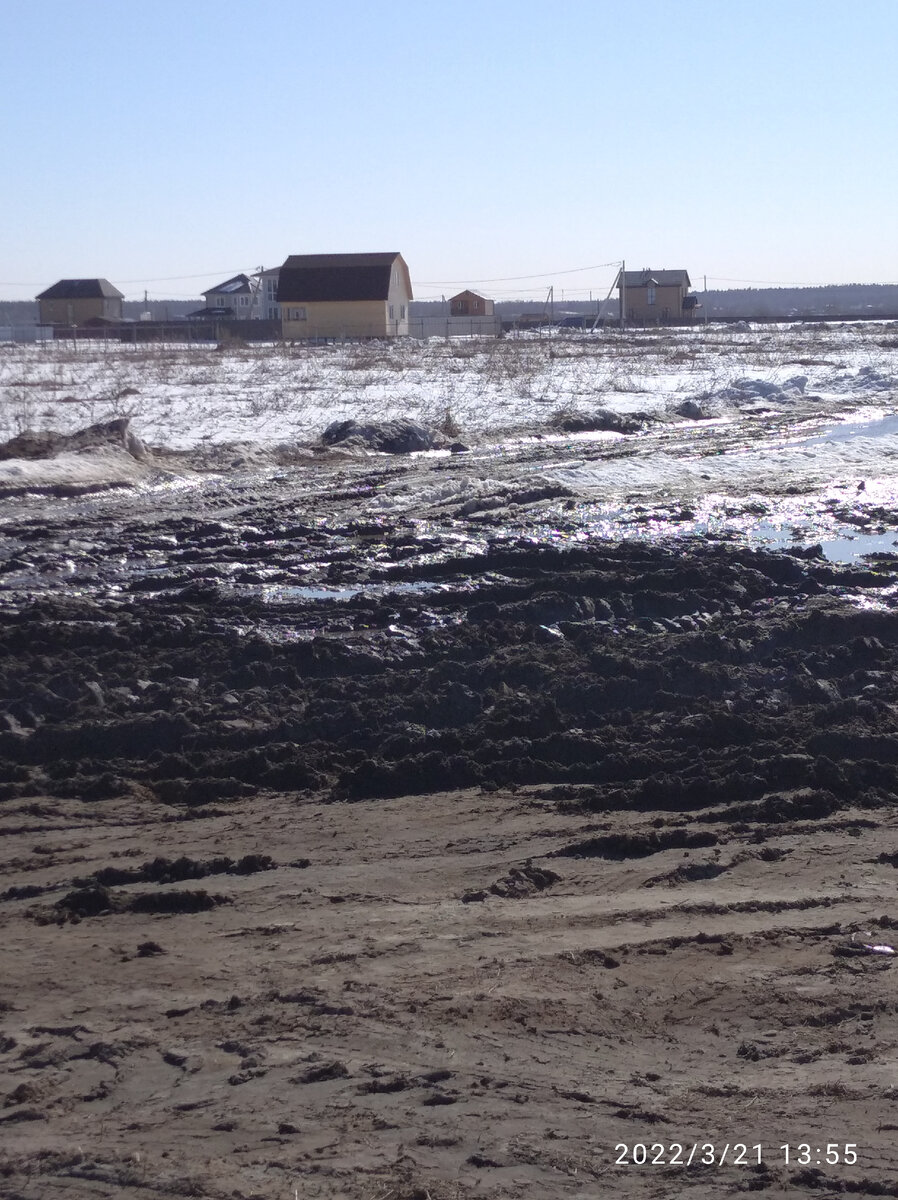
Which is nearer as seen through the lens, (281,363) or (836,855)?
(836,855)

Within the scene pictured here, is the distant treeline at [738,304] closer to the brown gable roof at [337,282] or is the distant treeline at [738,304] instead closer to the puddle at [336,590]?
the brown gable roof at [337,282]

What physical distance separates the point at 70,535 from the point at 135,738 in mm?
6773

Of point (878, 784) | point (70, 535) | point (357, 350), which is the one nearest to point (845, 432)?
point (70, 535)

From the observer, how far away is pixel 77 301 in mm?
83562

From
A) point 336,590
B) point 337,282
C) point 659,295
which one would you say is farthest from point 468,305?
Answer: point 336,590

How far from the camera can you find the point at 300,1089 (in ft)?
11.9

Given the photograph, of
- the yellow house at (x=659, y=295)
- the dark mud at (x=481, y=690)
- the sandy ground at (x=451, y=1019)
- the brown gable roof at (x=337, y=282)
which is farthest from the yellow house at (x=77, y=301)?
the sandy ground at (x=451, y=1019)

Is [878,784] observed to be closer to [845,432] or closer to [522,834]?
[522,834]

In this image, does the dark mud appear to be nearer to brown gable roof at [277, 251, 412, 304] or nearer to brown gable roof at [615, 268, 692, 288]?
brown gable roof at [277, 251, 412, 304]

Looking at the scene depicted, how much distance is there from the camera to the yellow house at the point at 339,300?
64812 mm

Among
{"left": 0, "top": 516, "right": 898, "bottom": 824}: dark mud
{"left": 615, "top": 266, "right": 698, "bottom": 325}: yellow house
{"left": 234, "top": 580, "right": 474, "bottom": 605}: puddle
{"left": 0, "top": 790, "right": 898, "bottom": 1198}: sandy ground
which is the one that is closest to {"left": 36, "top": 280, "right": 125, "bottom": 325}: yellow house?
{"left": 615, "top": 266, "right": 698, "bottom": 325}: yellow house

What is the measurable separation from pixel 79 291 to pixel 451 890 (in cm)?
8606

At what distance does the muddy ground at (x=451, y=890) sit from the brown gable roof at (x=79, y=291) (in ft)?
259

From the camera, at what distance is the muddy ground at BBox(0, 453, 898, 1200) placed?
11.1ft
